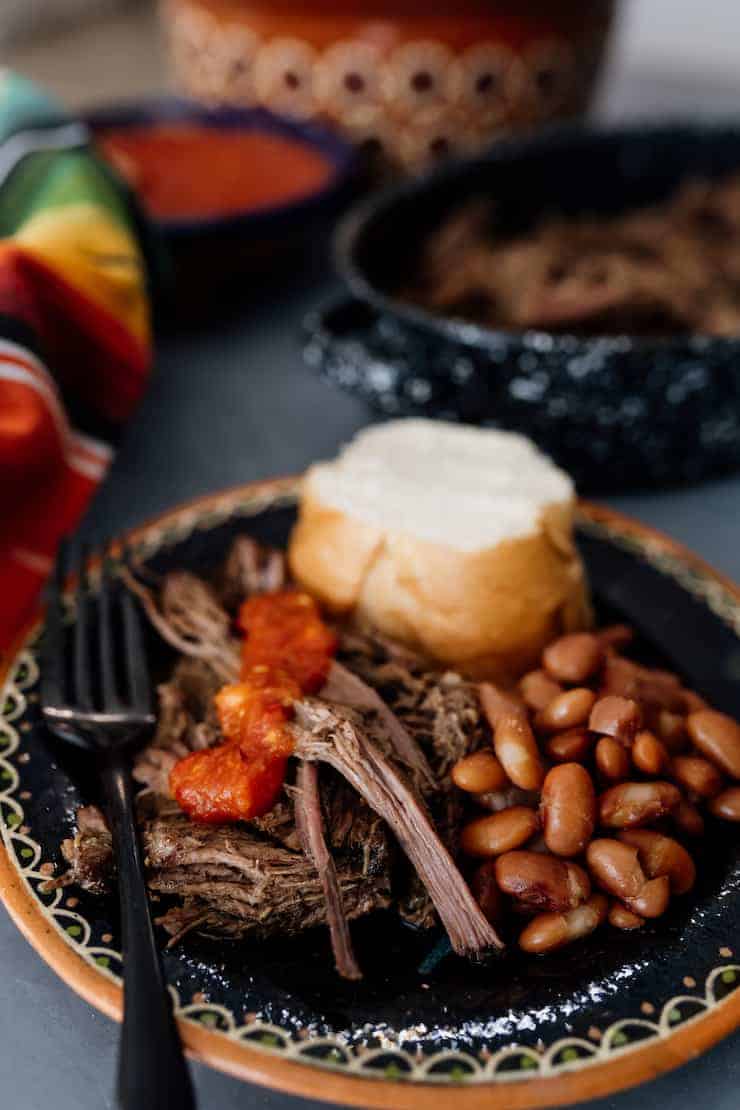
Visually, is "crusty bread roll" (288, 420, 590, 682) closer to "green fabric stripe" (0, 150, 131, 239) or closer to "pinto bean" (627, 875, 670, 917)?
"pinto bean" (627, 875, 670, 917)

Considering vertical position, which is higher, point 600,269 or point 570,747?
point 600,269

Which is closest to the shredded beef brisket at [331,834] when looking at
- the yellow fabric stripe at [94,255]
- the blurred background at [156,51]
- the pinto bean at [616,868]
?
the pinto bean at [616,868]

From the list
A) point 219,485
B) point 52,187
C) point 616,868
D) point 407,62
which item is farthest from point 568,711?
point 407,62

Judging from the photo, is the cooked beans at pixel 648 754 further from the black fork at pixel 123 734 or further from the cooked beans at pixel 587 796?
the black fork at pixel 123 734

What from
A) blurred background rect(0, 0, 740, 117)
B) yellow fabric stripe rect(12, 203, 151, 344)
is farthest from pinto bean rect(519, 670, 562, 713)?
blurred background rect(0, 0, 740, 117)

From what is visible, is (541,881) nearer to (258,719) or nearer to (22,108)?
(258,719)

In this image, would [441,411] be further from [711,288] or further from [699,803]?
[699,803]
